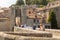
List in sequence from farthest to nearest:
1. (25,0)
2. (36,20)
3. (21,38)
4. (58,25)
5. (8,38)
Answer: (25,0)
(36,20)
(58,25)
(8,38)
(21,38)

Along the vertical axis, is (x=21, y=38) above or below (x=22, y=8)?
above

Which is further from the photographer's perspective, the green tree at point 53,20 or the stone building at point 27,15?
the stone building at point 27,15

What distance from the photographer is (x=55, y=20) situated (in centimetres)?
3991

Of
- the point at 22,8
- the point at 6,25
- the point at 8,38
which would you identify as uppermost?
the point at 8,38

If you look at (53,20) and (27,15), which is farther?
(27,15)

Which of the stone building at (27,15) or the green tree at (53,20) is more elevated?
the green tree at (53,20)

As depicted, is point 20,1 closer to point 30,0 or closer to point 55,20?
point 30,0

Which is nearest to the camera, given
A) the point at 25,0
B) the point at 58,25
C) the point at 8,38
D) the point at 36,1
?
the point at 8,38

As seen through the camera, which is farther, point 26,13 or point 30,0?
point 30,0

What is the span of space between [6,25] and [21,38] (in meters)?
50.1

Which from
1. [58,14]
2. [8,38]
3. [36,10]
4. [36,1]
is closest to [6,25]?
[36,10]

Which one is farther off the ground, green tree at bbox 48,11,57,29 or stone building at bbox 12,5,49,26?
green tree at bbox 48,11,57,29

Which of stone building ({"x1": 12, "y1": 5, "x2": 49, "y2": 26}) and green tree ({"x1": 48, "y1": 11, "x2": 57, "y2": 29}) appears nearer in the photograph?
green tree ({"x1": 48, "y1": 11, "x2": 57, "y2": 29})

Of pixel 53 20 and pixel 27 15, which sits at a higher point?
pixel 53 20
